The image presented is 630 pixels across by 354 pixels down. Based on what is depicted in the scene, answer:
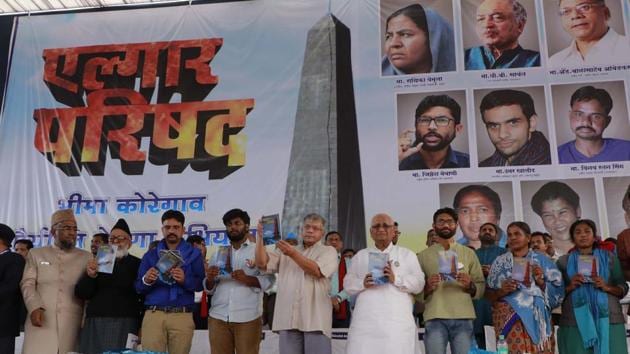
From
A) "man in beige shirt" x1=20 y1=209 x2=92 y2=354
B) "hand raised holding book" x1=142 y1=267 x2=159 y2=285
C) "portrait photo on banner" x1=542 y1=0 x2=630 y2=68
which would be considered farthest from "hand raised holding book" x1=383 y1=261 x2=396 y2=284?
"portrait photo on banner" x1=542 y1=0 x2=630 y2=68

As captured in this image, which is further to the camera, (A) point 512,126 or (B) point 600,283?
(A) point 512,126

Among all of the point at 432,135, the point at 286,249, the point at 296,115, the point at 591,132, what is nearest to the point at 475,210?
the point at 432,135

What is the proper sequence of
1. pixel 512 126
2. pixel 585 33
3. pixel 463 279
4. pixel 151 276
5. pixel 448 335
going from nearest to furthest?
pixel 463 279, pixel 448 335, pixel 151 276, pixel 512 126, pixel 585 33

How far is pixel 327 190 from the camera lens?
6797mm

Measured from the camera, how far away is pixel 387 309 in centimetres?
358

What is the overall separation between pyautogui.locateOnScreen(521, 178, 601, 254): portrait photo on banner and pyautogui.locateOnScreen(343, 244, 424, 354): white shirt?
324 cm

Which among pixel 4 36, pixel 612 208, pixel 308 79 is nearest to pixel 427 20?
pixel 308 79

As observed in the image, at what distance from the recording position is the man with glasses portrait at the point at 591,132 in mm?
6641

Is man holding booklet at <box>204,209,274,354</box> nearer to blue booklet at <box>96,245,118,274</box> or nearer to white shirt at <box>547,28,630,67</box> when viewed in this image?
blue booklet at <box>96,245,118,274</box>

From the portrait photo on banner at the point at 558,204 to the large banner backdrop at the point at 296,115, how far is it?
0.05 feet

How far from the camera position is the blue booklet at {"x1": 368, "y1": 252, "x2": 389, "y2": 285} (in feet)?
11.5

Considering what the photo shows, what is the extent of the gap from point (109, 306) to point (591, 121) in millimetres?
5486

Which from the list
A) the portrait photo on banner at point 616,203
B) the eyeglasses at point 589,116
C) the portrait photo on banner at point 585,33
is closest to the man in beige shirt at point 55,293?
the portrait photo on banner at point 616,203

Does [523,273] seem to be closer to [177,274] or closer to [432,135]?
[177,274]
